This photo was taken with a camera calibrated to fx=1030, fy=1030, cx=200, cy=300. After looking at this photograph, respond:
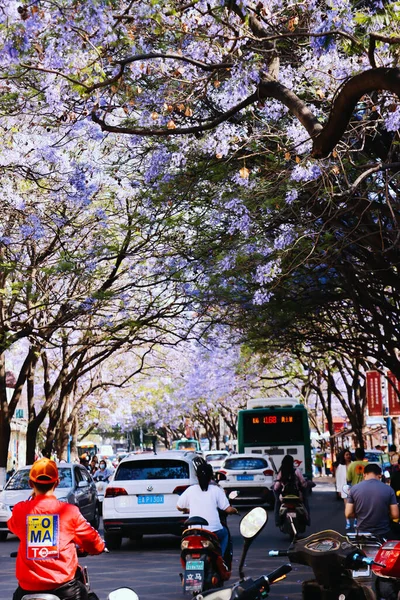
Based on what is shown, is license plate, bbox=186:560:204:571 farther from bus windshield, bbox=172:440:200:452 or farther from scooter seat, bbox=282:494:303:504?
bus windshield, bbox=172:440:200:452

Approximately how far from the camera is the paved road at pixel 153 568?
39.0 feet

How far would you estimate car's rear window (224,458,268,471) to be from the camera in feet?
91.6

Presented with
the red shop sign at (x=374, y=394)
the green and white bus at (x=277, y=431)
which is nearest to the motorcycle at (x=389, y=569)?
the green and white bus at (x=277, y=431)

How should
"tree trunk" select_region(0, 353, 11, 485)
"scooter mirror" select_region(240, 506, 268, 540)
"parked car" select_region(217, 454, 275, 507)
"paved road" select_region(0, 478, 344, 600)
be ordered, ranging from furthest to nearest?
"parked car" select_region(217, 454, 275, 507) < "tree trunk" select_region(0, 353, 11, 485) < "paved road" select_region(0, 478, 344, 600) < "scooter mirror" select_region(240, 506, 268, 540)

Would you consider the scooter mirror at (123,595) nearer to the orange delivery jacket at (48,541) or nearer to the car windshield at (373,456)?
the orange delivery jacket at (48,541)

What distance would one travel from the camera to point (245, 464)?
28.1 metres

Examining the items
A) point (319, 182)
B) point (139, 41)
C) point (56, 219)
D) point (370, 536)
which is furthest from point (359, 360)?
point (370, 536)

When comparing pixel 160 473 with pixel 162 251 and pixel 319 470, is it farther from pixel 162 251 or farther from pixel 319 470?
pixel 319 470

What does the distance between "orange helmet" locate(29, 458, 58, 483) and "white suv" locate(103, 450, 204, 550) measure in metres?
10.5

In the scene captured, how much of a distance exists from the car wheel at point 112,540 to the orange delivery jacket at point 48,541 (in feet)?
36.4

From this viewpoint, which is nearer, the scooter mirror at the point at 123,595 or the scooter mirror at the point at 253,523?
the scooter mirror at the point at 123,595

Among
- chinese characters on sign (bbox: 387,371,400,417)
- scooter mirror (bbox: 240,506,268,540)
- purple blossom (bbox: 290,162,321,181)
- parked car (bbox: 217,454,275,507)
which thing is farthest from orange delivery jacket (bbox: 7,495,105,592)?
chinese characters on sign (bbox: 387,371,400,417)

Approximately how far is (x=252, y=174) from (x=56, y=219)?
675 cm

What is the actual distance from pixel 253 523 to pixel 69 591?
5.76 ft
